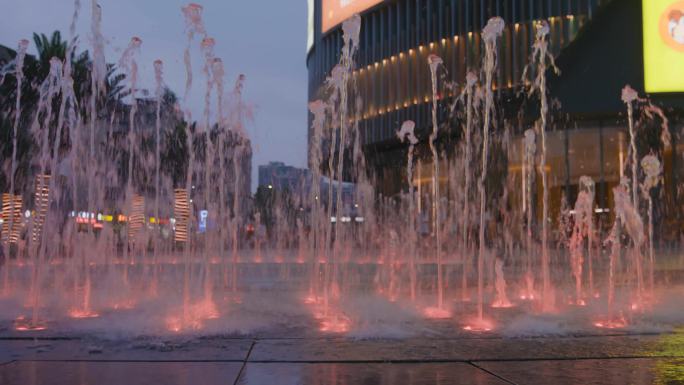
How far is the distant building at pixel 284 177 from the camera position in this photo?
57.1 meters

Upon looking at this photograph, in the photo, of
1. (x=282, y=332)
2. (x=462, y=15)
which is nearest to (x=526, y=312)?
(x=282, y=332)

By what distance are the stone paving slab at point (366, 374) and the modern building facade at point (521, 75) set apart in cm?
2686

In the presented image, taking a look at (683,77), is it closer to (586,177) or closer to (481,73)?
(586,177)

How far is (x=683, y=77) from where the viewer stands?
27.7m

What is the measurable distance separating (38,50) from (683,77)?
1070 inches

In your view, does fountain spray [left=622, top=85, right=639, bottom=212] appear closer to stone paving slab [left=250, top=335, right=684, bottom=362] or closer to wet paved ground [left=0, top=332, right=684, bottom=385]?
stone paving slab [left=250, top=335, right=684, bottom=362]

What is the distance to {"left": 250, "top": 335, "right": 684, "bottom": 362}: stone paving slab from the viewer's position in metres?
5.23

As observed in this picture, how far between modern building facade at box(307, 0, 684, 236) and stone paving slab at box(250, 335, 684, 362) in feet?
82.8

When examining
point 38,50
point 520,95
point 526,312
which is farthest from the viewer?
point 520,95

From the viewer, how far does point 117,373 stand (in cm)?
461

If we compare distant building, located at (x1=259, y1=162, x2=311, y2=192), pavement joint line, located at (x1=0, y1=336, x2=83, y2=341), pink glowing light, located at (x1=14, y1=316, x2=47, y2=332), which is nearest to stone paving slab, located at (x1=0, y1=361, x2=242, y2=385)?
pavement joint line, located at (x1=0, y1=336, x2=83, y2=341)

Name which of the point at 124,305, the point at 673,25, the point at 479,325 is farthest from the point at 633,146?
the point at 124,305

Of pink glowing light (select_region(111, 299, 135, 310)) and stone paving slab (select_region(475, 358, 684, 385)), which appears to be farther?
pink glowing light (select_region(111, 299, 135, 310))

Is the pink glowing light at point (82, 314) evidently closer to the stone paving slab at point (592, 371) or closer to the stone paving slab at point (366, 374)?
the stone paving slab at point (366, 374)
